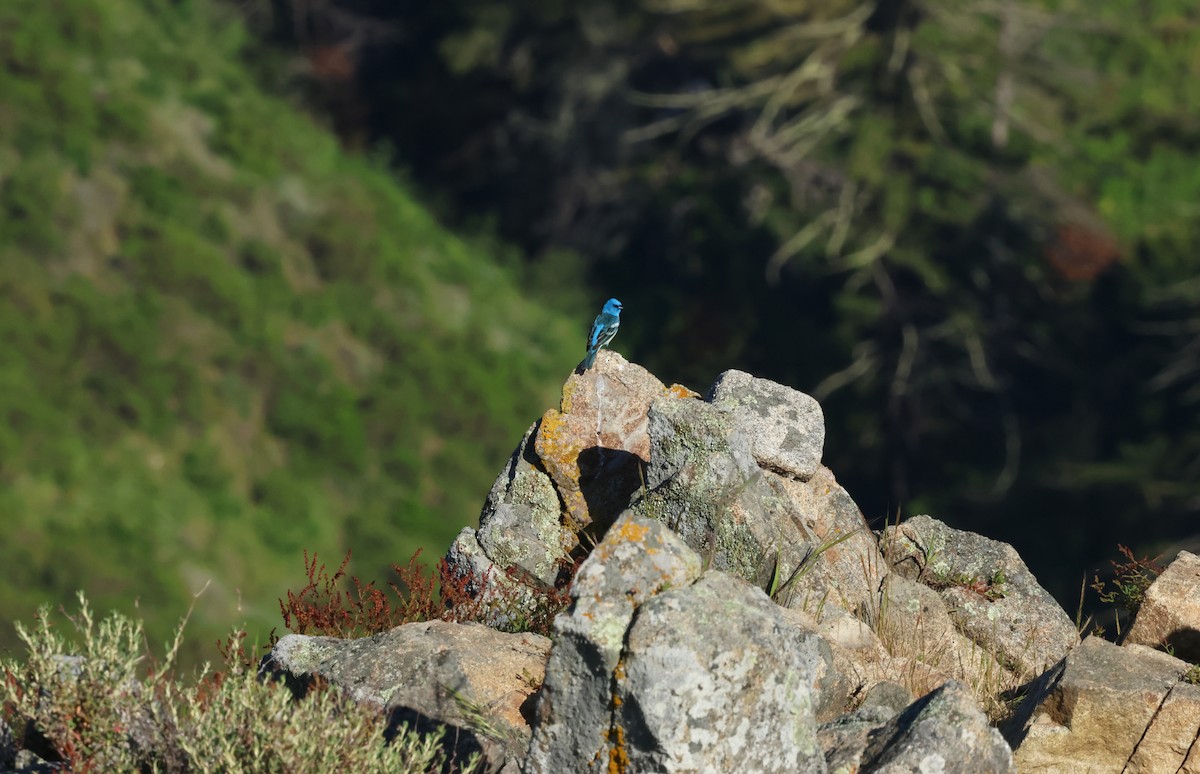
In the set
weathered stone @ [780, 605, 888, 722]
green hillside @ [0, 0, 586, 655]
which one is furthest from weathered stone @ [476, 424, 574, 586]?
green hillside @ [0, 0, 586, 655]

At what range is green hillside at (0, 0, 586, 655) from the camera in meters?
23.1

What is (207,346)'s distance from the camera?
26.5 m

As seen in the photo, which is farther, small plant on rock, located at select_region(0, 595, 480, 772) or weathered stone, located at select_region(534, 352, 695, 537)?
weathered stone, located at select_region(534, 352, 695, 537)

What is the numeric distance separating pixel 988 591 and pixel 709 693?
11.1 ft

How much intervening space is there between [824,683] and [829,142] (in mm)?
25776

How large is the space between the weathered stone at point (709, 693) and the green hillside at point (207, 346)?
53.0 ft

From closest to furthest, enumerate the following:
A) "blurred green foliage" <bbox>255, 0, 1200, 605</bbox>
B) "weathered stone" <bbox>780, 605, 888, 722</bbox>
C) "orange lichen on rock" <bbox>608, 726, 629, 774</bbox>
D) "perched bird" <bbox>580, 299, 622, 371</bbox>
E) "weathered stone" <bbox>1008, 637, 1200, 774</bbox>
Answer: "orange lichen on rock" <bbox>608, 726, 629, 774</bbox> < "weathered stone" <bbox>1008, 637, 1200, 774</bbox> < "weathered stone" <bbox>780, 605, 888, 722</bbox> < "perched bird" <bbox>580, 299, 622, 371</bbox> < "blurred green foliage" <bbox>255, 0, 1200, 605</bbox>

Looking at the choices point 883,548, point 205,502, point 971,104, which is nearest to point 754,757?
point 883,548

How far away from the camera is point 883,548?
28.0 feet

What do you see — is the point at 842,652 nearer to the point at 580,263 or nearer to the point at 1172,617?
the point at 1172,617

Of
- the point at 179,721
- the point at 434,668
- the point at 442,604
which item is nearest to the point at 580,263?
the point at 442,604

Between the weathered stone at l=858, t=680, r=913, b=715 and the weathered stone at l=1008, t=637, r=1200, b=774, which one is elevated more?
the weathered stone at l=858, t=680, r=913, b=715

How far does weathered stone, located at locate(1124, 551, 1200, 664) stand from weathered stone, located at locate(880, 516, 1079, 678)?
2.25 feet

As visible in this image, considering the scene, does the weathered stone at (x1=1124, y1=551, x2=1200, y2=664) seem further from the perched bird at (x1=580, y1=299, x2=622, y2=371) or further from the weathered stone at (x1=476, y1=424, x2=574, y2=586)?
the perched bird at (x1=580, y1=299, x2=622, y2=371)
